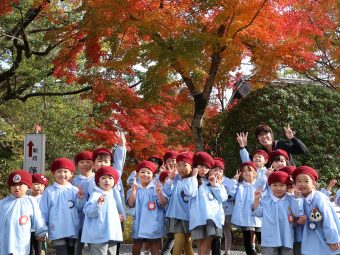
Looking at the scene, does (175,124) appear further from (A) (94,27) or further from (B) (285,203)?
(B) (285,203)

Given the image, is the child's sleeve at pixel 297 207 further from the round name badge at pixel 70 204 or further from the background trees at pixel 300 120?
the background trees at pixel 300 120

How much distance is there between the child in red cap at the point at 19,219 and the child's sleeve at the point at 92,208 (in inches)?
26.2

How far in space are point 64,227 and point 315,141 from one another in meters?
5.51

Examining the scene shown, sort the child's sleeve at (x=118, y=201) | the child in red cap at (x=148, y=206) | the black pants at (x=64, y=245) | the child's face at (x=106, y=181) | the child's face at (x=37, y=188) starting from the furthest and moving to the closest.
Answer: the child's face at (x=37, y=188) → the child in red cap at (x=148, y=206) → the child's sleeve at (x=118, y=201) → the black pants at (x=64, y=245) → the child's face at (x=106, y=181)

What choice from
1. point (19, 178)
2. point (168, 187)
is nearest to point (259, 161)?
point (168, 187)

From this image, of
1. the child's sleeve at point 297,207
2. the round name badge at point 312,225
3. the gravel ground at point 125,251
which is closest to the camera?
the round name badge at point 312,225

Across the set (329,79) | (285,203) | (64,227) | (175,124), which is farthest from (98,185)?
(329,79)

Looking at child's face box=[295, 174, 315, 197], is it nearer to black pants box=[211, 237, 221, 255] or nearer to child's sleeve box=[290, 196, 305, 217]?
child's sleeve box=[290, 196, 305, 217]

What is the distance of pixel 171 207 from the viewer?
655 centimetres

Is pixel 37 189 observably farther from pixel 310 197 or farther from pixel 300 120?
pixel 300 120

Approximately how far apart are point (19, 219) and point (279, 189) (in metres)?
3.09

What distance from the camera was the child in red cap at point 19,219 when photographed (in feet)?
19.0

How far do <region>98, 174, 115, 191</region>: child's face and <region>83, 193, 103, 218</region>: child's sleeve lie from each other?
6.0 inches

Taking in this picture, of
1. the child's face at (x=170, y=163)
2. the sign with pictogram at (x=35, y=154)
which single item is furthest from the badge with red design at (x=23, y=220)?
the sign with pictogram at (x=35, y=154)
